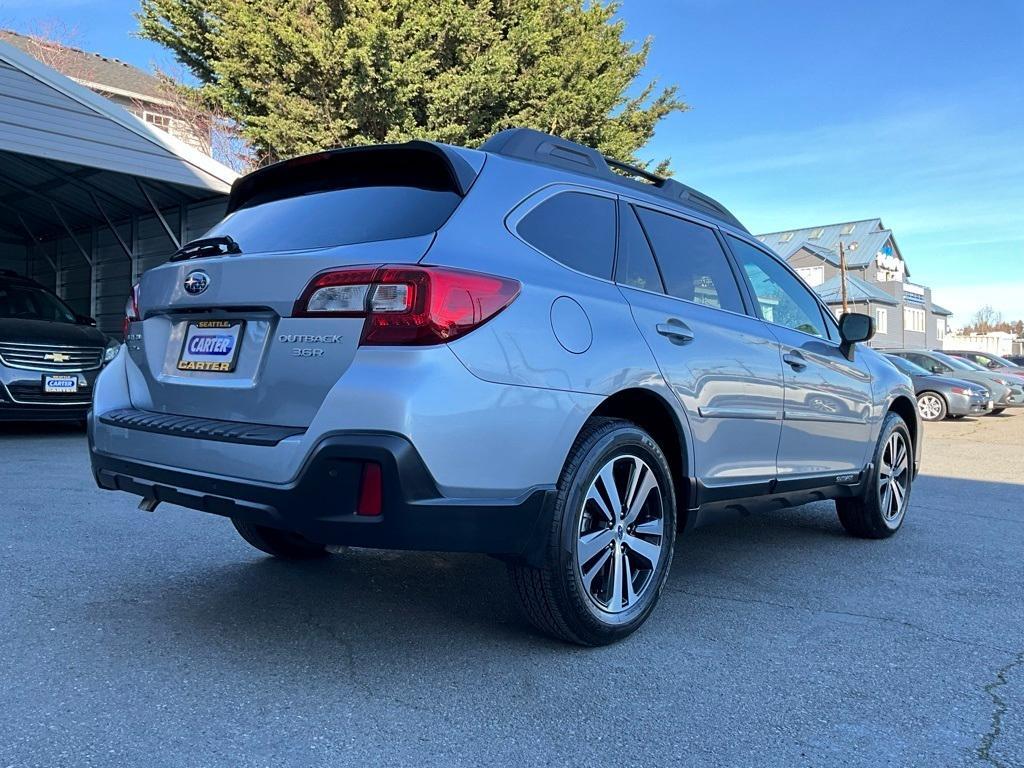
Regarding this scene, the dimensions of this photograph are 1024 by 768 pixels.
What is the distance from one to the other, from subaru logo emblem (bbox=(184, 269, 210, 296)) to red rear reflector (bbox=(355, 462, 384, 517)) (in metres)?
0.98

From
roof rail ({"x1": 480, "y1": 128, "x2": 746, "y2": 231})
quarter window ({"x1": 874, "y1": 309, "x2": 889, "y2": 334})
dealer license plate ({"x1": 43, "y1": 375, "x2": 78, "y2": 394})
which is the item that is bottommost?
dealer license plate ({"x1": 43, "y1": 375, "x2": 78, "y2": 394})

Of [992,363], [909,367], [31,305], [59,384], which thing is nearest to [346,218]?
[59,384]

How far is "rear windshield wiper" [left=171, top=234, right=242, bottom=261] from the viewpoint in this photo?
3025 millimetres

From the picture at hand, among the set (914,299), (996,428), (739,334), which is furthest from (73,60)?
(914,299)

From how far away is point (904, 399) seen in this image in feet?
17.7

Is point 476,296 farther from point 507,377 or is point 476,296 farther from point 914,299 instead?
point 914,299

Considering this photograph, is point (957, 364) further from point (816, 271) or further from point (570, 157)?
point (816, 271)

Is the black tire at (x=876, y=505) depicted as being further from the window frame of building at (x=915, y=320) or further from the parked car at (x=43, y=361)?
the window frame of building at (x=915, y=320)

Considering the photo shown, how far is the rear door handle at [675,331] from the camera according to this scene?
3277mm

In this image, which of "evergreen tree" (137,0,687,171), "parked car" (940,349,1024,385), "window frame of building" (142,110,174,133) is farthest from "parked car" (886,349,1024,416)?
"window frame of building" (142,110,174,133)

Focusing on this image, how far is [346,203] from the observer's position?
9.81 feet

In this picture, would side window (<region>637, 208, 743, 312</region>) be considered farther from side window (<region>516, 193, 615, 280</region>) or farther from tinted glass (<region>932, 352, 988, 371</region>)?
tinted glass (<region>932, 352, 988, 371</region>)

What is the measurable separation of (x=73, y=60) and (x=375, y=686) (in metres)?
34.3

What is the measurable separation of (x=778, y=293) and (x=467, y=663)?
2.67 meters
